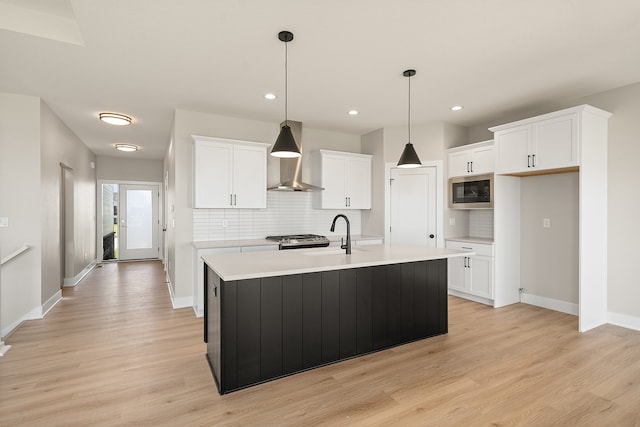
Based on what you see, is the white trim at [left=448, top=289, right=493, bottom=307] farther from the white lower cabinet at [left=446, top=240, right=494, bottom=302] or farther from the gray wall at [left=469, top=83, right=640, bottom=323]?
the gray wall at [left=469, top=83, right=640, bottom=323]

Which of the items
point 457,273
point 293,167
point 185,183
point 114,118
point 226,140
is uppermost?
point 114,118

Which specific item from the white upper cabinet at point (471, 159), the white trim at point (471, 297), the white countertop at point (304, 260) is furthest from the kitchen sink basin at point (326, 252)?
the white upper cabinet at point (471, 159)

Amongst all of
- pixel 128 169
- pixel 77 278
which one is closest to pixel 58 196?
pixel 77 278

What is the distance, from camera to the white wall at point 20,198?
3.72m

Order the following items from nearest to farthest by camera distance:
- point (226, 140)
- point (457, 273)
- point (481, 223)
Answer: point (226, 140) → point (457, 273) → point (481, 223)

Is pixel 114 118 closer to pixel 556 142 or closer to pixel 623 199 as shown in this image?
pixel 556 142

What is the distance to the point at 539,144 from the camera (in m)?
3.85

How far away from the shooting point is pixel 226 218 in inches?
188

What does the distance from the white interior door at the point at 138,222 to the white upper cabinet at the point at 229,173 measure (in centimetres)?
Answer: 539

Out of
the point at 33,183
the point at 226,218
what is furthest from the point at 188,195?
the point at 33,183

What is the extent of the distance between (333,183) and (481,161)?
2.20m

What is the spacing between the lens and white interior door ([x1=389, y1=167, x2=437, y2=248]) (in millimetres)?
5121

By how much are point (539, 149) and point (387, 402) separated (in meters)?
3.38

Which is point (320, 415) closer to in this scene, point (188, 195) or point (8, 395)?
point (8, 395)
